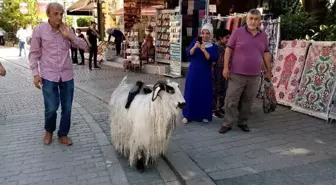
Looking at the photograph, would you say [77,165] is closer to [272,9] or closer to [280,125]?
[280,125]

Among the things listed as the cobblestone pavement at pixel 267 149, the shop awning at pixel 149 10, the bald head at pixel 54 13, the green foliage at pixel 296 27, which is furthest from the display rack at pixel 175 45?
the bald head at pixel 54 13

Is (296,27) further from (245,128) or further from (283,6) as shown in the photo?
(283,6)

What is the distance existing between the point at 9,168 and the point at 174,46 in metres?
7.16

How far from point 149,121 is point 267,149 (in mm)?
1826

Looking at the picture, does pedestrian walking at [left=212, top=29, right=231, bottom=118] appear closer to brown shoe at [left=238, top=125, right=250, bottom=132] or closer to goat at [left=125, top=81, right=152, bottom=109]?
brown shoe at [left=238, top=125, right=250, bottom=132]

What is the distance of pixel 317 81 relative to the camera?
5895 millimetres

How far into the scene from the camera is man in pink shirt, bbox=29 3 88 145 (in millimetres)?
4141

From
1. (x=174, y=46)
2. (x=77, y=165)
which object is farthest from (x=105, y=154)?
(x=174, y=46)

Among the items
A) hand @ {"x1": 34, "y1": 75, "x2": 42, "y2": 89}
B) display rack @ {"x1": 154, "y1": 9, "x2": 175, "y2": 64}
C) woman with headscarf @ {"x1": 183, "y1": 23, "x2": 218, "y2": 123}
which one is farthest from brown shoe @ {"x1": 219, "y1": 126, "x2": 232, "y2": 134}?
display rack @ {"x1": 154, "y1": 9, "x2": 175, "y2": 64}

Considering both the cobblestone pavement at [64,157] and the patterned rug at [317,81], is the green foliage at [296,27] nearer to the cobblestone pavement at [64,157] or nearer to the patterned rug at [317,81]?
the patterned rug at [317,81]

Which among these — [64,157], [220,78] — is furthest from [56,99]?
[220,78]

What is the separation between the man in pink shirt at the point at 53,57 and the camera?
4.14 meters

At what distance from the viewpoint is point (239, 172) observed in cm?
374

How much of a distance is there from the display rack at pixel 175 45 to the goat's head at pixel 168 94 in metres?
6.69
